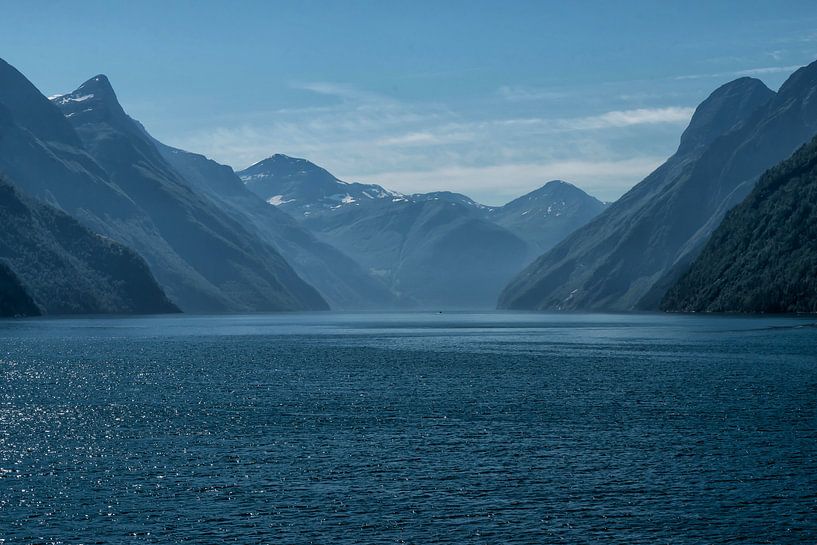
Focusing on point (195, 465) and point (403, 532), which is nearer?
point (403, 532)

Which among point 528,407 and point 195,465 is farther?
point 528,407

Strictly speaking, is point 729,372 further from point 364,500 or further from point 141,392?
point 364,500

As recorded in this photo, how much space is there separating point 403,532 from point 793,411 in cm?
5517

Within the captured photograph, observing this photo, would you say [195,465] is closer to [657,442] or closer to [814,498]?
[657,442]

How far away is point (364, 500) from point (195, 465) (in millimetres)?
15972

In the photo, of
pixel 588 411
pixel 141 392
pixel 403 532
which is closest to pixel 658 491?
pixel 403 532

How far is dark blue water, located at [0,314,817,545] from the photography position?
51.3 m

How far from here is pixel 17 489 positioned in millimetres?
59344

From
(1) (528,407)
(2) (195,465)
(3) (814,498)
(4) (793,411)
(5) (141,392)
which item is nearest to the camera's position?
(3) (814,498)

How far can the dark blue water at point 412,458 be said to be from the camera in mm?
51312

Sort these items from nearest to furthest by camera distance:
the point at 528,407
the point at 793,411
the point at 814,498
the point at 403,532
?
1. the point at 403,532
2. the point at 814,498
3. the point at 793,411
4. the point at 528,407

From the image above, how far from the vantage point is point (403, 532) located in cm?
5022

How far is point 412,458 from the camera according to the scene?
69.8 metres

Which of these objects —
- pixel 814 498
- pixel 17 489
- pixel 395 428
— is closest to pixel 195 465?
pixel 17 489
